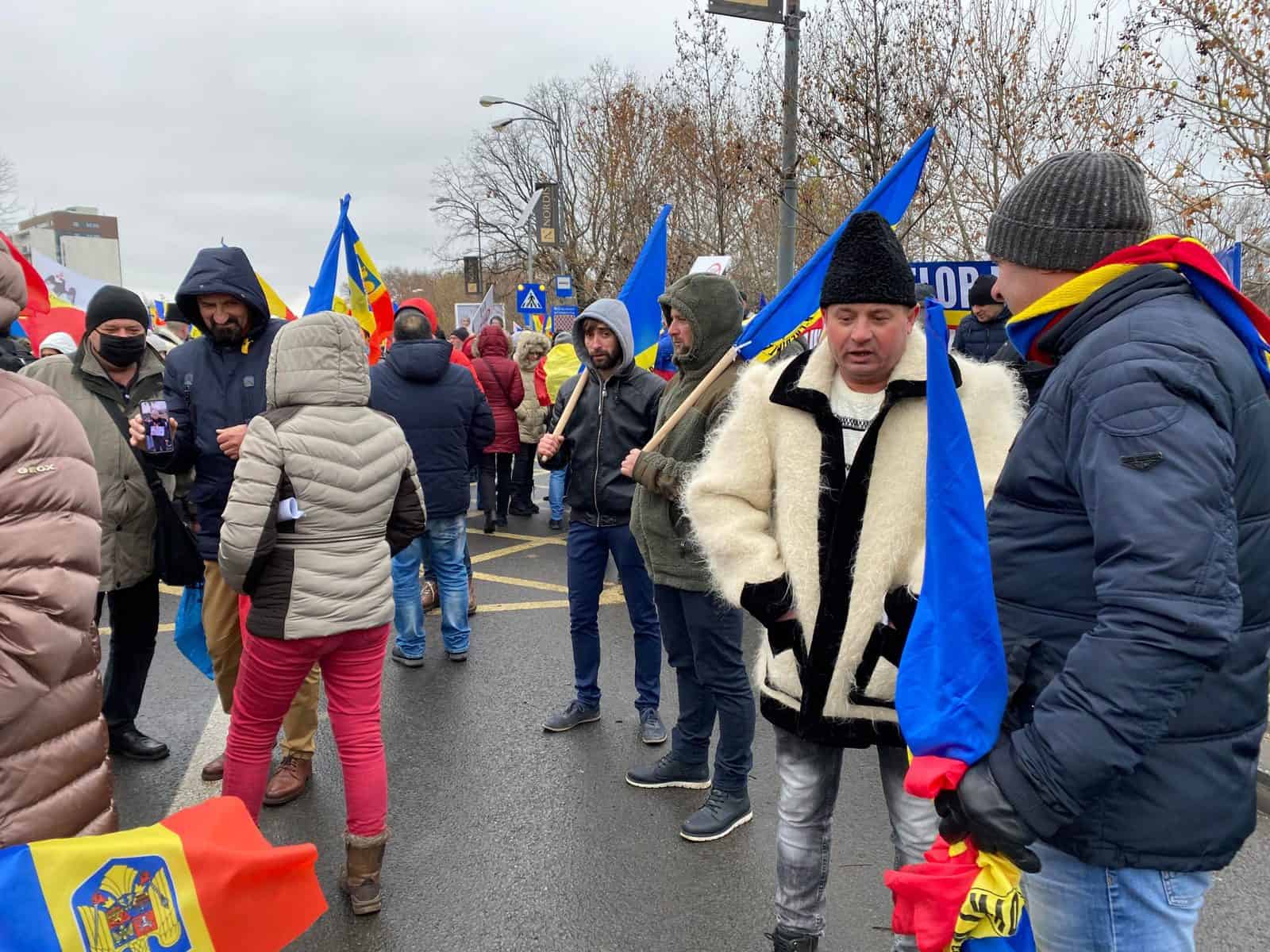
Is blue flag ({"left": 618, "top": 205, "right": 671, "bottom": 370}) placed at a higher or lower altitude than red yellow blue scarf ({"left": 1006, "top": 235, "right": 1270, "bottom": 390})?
higher

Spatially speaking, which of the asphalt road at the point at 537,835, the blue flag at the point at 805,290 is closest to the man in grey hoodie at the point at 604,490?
the asphalt road at the point at 537,835

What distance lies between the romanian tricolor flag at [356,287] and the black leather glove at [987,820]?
4441 mm

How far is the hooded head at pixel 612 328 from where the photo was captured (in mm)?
4152

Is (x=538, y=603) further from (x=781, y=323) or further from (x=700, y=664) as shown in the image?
(x=781, y=323)

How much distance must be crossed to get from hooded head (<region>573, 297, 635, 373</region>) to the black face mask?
197cm

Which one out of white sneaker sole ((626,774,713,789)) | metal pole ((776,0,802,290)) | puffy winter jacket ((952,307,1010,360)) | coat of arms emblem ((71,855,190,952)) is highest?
metal pole ((776,0,802,290))

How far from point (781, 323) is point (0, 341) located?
9.62ft

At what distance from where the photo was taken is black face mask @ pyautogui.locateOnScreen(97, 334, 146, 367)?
12.5 feet

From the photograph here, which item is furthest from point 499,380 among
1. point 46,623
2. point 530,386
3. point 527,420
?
point 46,623

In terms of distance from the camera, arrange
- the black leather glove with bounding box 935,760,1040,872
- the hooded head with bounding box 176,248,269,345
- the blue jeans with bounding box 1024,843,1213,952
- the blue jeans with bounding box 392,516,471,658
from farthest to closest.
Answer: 1. the blue jeans with bounding box 392,516,471,658
2. the hooded head with bounding box 176,248,269,345
3. the blue jeans with bounding box 1024,843,1213,952
4. the black leather glove with bounding box 935,760,1040,872

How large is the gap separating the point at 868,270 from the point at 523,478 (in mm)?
8390

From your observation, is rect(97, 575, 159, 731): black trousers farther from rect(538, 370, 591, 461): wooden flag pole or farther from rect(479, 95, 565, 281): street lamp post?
rect(479, 95, 565, 281): street lamp post

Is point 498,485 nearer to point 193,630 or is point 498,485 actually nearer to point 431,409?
point 431,409

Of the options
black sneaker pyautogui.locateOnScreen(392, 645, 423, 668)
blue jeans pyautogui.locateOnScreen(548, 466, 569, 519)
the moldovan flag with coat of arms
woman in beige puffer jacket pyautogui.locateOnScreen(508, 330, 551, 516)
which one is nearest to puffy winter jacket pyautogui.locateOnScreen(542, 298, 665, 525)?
black sneaker pyautogui.locateOnScreen(392, 645, 423, 668)
